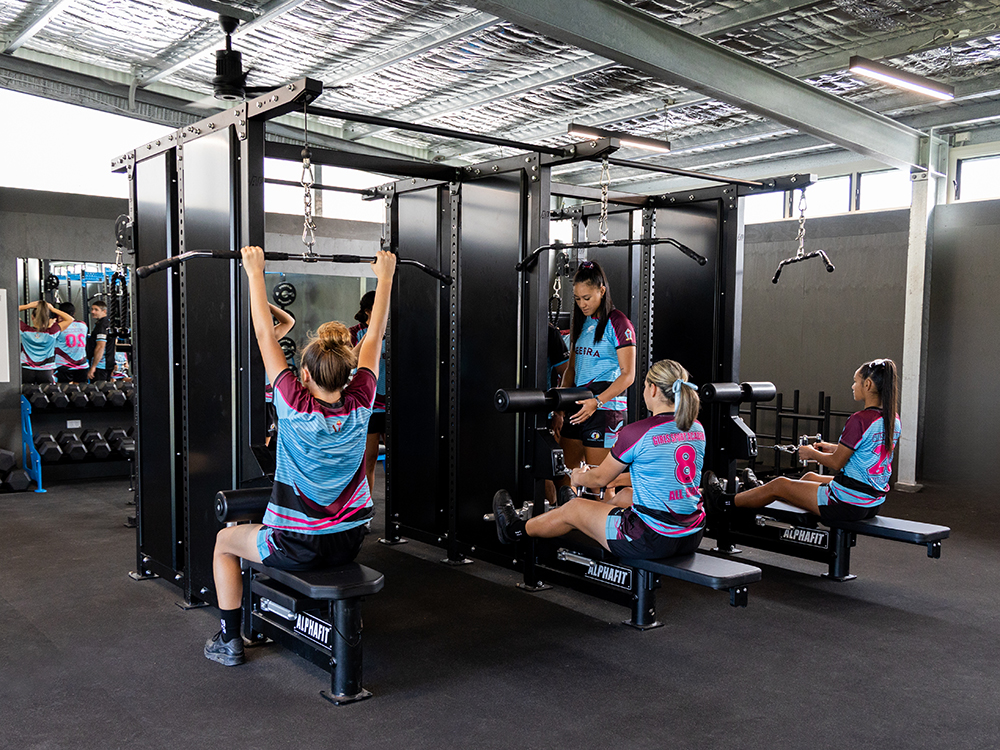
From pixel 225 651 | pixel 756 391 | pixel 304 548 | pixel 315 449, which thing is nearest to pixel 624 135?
pixel 756 391

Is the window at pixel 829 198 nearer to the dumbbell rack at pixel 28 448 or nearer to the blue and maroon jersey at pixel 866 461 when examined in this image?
the blue and maroon jersey at pixel 866 461

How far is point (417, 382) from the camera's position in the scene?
4465mm

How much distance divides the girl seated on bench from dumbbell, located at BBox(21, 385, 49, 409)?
4834 millimetres

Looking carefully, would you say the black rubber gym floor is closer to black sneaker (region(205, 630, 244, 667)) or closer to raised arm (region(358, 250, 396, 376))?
black sneaker (region(205, 630, 244, 667))

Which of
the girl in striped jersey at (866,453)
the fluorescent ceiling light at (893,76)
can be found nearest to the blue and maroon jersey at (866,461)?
the girl in striped jersey at (866,453)

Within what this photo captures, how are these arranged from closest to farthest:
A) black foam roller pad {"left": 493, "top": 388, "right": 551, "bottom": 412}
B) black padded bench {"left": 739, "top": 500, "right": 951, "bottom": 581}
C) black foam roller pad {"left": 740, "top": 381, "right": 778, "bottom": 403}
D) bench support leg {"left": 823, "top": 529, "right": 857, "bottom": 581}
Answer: black foam roller pad {"left": 493, "top": 388, "right": 551, "bottom": 412} → black padded bench {"left": 739, "top": 500, "right": 951, "bottom": 581} → bench support leg {"left": 823, "top": 529, "right": 857, "bottom": 581} → black foam roller pad {"left": 740, "top": 381, "right": 778, "bottom": 403}

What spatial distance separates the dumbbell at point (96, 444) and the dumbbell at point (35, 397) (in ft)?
1.23

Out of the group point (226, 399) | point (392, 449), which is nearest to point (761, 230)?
point (392, 449)

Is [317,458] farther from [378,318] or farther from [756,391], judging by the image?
[756,391]

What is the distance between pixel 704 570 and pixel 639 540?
0.26m

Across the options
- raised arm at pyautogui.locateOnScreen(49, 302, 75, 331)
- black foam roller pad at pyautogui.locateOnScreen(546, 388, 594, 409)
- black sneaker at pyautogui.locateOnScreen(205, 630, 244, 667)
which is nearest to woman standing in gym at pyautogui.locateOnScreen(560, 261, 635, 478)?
black foam roller pad at pyautogui.locateOnScreen(546, 388, 594, 409)

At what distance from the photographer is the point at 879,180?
24.0 feet

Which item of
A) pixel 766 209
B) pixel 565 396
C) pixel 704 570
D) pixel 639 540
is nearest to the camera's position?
pixel 704 570

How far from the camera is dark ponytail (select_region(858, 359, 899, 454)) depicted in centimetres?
380
